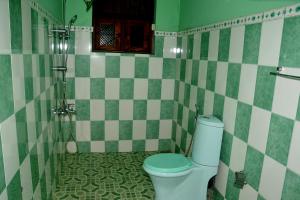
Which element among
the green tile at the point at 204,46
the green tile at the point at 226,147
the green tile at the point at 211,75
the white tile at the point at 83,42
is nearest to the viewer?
the green tile at the point at 226,147

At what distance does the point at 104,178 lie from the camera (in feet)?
7.76

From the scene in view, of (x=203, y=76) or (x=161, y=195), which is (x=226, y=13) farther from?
(x=161, y=195)

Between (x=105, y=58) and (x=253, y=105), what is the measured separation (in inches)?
67.4

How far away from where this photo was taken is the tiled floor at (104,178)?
6.94 feet

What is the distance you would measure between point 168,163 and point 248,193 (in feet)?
1.91

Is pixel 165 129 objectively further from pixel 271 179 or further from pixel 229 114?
pixel 271 179

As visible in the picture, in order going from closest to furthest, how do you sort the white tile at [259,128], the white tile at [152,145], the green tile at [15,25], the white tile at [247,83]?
1. the green tile at [15,25]
2. the white tile at [259,128]
3. the white tile at [247,83]
4. the white tile at [152,145]

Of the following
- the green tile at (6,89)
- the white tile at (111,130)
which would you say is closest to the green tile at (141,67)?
the white tile at (111,130)

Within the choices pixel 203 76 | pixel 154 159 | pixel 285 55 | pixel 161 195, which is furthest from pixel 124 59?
pixel 285 55

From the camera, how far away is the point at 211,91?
197 centimetres

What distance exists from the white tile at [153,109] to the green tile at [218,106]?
106cm

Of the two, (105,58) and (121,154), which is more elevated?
(105,58)

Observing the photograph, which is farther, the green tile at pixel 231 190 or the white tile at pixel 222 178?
the white tile at pixel 222 178

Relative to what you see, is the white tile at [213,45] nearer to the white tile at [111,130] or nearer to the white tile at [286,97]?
the white tile at [286,97]
